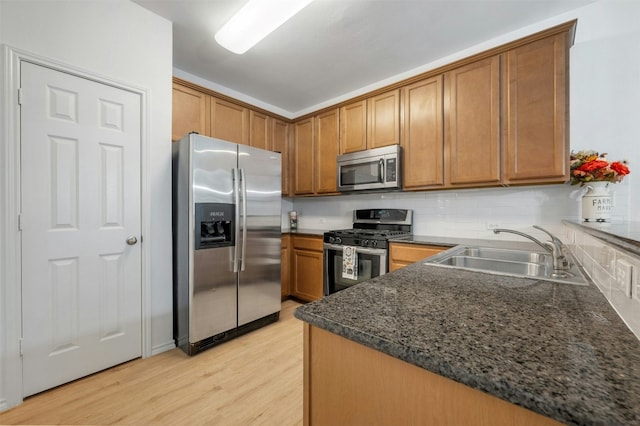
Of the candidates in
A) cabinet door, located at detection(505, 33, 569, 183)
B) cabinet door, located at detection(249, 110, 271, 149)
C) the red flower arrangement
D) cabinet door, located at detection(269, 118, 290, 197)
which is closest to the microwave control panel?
cabinet door, located at detection(505, 33, 569, 183)

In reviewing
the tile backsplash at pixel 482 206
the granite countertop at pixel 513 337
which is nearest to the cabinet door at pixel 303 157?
the tile backsplash at pixel 482 206

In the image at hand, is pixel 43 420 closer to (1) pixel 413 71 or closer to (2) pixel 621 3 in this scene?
(1) pixel 413 71

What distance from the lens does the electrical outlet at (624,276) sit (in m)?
0.60

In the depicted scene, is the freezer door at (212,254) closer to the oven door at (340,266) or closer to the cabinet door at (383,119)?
the oven door at (340,266)

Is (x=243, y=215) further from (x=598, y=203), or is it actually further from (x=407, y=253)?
(x=598, y=203)

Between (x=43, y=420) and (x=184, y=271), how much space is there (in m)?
1.06

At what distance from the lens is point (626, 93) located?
1942mm

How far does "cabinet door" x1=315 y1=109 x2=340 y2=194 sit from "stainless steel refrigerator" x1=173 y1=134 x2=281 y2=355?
853 mm

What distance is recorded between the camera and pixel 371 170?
2883mm

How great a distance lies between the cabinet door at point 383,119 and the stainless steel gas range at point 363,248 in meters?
0.78

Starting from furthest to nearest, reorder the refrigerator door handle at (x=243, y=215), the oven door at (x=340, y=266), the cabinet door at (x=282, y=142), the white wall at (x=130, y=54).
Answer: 1. the cabinet door at (x=282, y=142)
2. the oven door at (x=340, y=266)
3. the refrigerator door handle at (x=243, y=215)
4. the white wall at (x=130, y=54)

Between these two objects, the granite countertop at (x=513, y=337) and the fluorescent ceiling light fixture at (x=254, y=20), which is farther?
the fluorescent ceiling light fixture at (x=254, y=20)

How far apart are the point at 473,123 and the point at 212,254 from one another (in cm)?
248

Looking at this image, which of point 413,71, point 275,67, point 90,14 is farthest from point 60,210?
point 413,71
